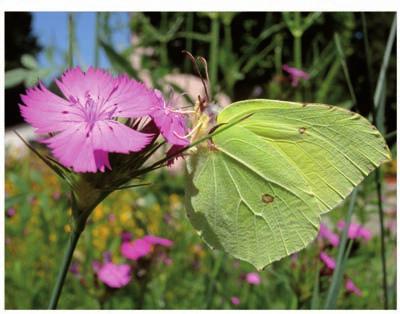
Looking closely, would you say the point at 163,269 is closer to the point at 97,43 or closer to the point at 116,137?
the point at 97,43

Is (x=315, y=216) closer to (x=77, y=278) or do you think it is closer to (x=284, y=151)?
(x=284, y=151)

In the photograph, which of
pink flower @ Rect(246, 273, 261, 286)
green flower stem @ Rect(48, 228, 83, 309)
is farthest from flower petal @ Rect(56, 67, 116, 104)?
pink flower @ Rect(246, 273, 261, 286)

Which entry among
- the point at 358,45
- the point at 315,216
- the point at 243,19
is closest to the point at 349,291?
the point at 315,216

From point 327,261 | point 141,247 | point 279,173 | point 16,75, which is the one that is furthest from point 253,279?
point 16,75

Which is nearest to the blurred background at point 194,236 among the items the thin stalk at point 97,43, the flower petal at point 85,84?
the thin stalk at point 97,43

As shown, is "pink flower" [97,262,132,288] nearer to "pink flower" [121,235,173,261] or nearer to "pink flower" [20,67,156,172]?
"pink flower" [121,235,173,261]
